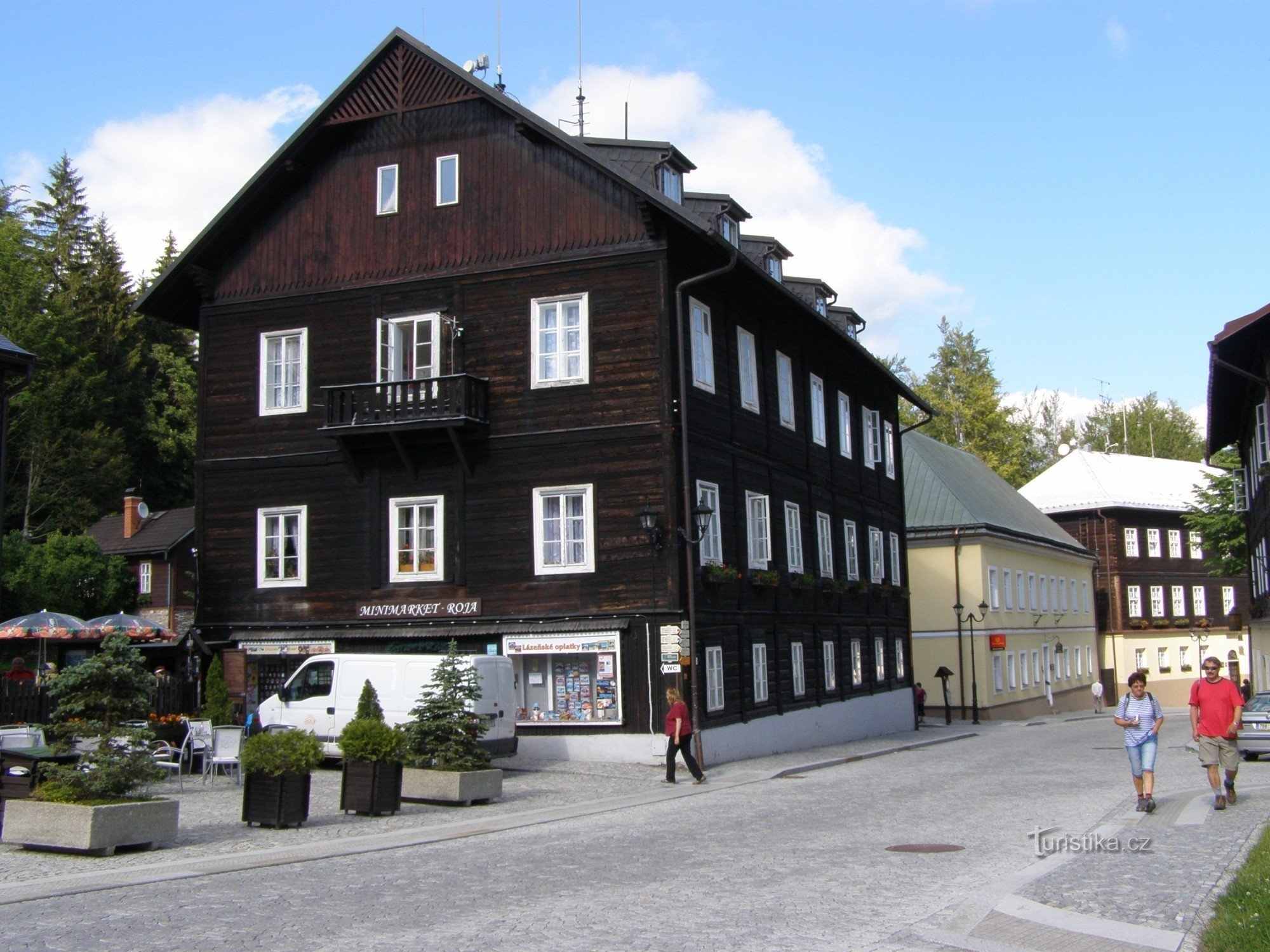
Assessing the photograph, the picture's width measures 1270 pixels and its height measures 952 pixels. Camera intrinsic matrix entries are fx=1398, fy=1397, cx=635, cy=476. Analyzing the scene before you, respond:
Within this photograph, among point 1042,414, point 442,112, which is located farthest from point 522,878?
point 1042,414

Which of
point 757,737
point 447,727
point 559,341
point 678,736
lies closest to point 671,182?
point 559,341

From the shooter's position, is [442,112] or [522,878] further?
[442,112]

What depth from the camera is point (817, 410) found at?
36.6 meters

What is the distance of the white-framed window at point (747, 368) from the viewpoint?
30906 mm

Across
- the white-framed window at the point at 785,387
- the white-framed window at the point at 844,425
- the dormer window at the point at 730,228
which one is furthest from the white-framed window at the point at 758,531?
the white-framed window at the point at 844,425

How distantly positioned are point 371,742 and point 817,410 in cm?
2124

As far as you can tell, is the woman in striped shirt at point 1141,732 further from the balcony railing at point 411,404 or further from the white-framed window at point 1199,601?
→ the white-framed window at point 1199,601

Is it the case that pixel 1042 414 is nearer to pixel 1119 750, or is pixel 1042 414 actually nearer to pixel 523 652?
pixel 1119 750

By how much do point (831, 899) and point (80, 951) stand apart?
5477 mm

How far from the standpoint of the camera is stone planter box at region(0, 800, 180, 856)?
1400cm

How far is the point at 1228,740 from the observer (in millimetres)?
16984

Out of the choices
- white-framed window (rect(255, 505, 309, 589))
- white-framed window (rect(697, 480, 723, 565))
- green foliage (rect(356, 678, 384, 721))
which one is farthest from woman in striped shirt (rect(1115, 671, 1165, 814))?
white-framed window (rect(255, 505, 309, 589))

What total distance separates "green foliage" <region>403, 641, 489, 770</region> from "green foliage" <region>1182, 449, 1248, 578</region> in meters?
40.6

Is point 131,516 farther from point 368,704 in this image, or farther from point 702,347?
point 368,704
